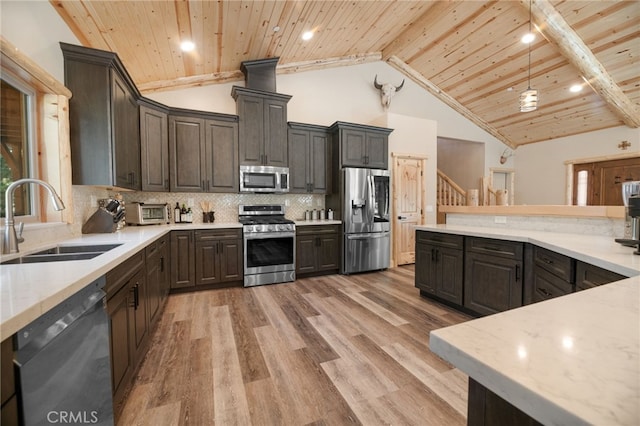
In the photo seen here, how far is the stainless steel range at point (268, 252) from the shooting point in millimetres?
3826

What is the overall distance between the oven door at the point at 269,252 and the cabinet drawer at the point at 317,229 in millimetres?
186

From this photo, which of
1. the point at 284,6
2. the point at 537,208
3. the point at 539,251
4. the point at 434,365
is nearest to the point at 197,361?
the point at 434,365

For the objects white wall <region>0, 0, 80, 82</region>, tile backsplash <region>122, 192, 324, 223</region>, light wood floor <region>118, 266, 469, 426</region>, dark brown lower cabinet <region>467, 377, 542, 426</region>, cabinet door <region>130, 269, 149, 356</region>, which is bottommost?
light wood floor <region>118, 266, 469, 426</region>

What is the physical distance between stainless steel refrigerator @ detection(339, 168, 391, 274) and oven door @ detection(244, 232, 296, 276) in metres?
0.94

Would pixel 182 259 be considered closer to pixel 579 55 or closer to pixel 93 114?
pixel 93 114

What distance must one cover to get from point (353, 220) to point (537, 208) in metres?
2.42

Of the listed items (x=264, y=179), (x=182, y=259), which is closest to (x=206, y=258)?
(x=182, y=259)

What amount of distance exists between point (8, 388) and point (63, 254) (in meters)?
→ 1.24

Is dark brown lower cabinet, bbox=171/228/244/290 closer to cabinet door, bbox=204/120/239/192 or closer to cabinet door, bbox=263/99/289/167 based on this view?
cabinet door, bbox=204/120/239/192

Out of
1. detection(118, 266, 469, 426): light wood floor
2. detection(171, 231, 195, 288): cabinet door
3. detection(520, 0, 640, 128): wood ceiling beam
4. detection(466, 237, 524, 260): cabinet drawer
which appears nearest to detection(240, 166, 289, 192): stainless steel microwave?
detection(171, 231, 195, 288): cabinet door

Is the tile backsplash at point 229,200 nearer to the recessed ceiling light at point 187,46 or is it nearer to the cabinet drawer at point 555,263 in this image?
the recessed ceiling light at point 187,46

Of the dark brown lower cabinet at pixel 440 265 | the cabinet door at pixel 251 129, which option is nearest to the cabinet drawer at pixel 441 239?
the dark brown lower cabinet at pixel 440 265

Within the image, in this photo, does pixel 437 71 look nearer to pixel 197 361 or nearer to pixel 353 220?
pixel 353 220

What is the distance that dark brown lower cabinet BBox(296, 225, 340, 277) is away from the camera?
4227mm
